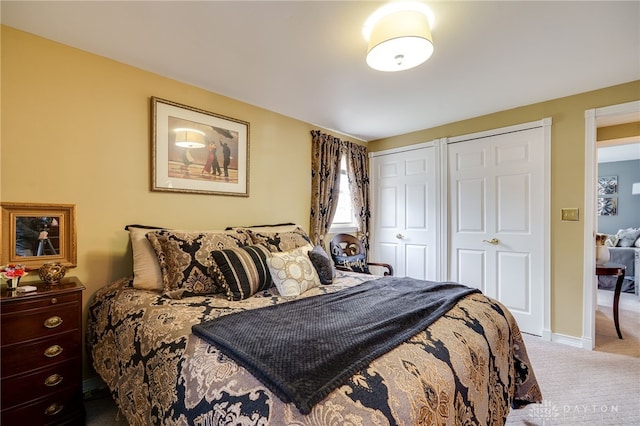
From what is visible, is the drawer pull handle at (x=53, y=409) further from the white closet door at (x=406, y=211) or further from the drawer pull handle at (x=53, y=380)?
the white closet door at (x=406, y=211)

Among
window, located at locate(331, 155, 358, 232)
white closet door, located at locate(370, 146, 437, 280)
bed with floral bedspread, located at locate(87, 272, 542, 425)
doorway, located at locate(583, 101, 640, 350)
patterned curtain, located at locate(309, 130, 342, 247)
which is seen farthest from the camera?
window, located at locate(331, 155, 358, 232)

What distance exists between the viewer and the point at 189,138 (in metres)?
2.38

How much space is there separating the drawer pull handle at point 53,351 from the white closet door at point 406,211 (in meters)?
3.46

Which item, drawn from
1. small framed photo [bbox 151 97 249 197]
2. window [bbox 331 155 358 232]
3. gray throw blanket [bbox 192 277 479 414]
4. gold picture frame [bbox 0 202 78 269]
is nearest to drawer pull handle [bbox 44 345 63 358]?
gold picture frame [bbox 0 202 78 269]

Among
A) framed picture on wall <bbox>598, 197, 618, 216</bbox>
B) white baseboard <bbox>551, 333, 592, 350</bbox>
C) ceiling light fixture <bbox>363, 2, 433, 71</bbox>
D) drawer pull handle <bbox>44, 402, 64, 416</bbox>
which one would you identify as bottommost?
white baseboard <bbox>551, 333, 592, 350</bbox>

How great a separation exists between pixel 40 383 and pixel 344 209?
10.8ft

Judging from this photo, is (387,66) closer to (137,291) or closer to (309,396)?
(309,396)

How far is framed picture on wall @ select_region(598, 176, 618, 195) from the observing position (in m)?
6.24

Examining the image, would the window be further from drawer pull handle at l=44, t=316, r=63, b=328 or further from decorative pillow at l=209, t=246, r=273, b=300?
drawer pull handle at l=44, t=316, r=63, b=328

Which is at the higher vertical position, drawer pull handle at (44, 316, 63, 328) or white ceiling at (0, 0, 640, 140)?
white ceiling at (0, 0, 640, 140)

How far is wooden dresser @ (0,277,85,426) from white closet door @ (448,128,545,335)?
3.55m

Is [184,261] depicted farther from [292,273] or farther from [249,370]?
[249,370]

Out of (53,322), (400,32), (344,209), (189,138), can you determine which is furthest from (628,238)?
(53,322)

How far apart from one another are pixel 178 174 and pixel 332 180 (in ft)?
6.11
